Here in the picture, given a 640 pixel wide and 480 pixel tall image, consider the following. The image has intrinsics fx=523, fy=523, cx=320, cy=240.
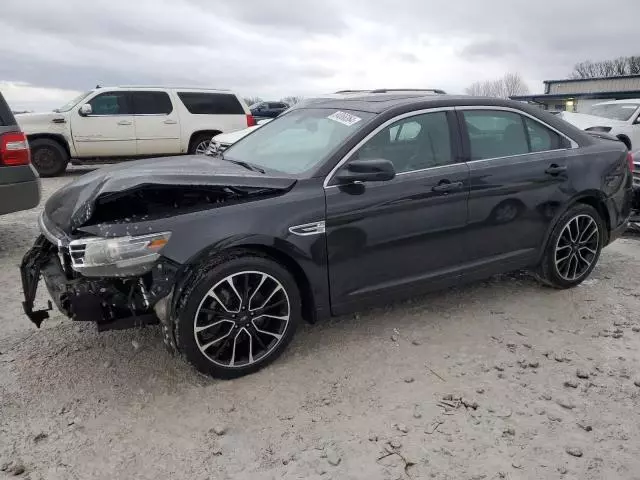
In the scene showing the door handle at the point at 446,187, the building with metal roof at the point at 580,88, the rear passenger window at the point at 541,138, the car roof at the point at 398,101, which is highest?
the building with metal roof at the point at 580,88

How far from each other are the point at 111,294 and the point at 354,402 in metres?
1.48

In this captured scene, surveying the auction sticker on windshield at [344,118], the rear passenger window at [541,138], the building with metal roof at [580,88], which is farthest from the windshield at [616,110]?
the building with metal roof at [580,88]

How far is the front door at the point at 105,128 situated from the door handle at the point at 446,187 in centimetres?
902

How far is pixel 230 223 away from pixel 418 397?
4.79ft

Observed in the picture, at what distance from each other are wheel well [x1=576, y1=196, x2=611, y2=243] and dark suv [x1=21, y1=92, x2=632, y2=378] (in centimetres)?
2

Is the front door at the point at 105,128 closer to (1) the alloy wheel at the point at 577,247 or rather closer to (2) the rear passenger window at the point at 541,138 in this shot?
(2) the rear passenger window at the point at 541,138

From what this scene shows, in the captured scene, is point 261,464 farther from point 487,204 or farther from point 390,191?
point 487,204

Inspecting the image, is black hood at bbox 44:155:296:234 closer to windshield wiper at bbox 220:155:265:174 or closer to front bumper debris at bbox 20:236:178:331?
windshield wiper at bbox 220:155:265:174

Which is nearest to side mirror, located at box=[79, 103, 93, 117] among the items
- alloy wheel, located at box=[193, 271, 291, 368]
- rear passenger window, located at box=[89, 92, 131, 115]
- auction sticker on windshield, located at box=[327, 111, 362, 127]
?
rear passenger window, located at box=[89, 92, 131, 115]

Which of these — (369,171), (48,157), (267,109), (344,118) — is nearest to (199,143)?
(48,157)

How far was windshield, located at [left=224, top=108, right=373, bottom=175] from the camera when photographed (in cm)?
352

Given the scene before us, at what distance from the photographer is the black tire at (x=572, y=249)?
4.34 meters

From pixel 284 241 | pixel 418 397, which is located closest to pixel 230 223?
pixel 284 241

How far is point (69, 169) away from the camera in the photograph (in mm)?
12227
